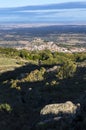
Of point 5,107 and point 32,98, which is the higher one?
point 5,107

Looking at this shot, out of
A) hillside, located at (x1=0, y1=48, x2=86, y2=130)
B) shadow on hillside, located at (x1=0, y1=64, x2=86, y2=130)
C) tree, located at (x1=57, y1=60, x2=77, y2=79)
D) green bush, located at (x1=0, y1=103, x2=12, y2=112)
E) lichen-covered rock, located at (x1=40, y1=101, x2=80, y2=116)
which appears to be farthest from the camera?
tree, located at (x1=57, y1=60, x2=77, y2=79)

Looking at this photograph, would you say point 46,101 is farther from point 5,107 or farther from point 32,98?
point 5,107

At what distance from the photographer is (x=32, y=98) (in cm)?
2011

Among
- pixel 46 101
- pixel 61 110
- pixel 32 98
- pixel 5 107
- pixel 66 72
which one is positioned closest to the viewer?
pixel 61 110

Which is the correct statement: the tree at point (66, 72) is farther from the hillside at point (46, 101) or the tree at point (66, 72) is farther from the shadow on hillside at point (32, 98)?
the shadow on hillside at point (32, 98)

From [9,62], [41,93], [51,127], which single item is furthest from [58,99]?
[9,62]

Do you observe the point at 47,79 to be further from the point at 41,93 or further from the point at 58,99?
the point at 58,99

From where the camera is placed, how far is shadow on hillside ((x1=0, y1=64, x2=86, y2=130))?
1561cm

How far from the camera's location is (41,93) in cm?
2100

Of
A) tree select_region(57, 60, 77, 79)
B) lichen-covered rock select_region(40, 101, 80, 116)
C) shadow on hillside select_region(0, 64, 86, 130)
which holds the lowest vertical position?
tree select_region(57, 60, 77, 79)

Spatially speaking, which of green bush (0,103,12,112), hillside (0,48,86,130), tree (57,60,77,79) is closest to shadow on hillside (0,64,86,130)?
hillside (0,48,86,130)

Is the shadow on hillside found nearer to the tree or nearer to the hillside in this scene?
the hillside

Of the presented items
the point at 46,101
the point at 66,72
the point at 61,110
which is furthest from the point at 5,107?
the point at 66,72

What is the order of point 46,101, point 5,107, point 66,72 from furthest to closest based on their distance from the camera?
point 66,72 → point 46,101 → point 5,107
